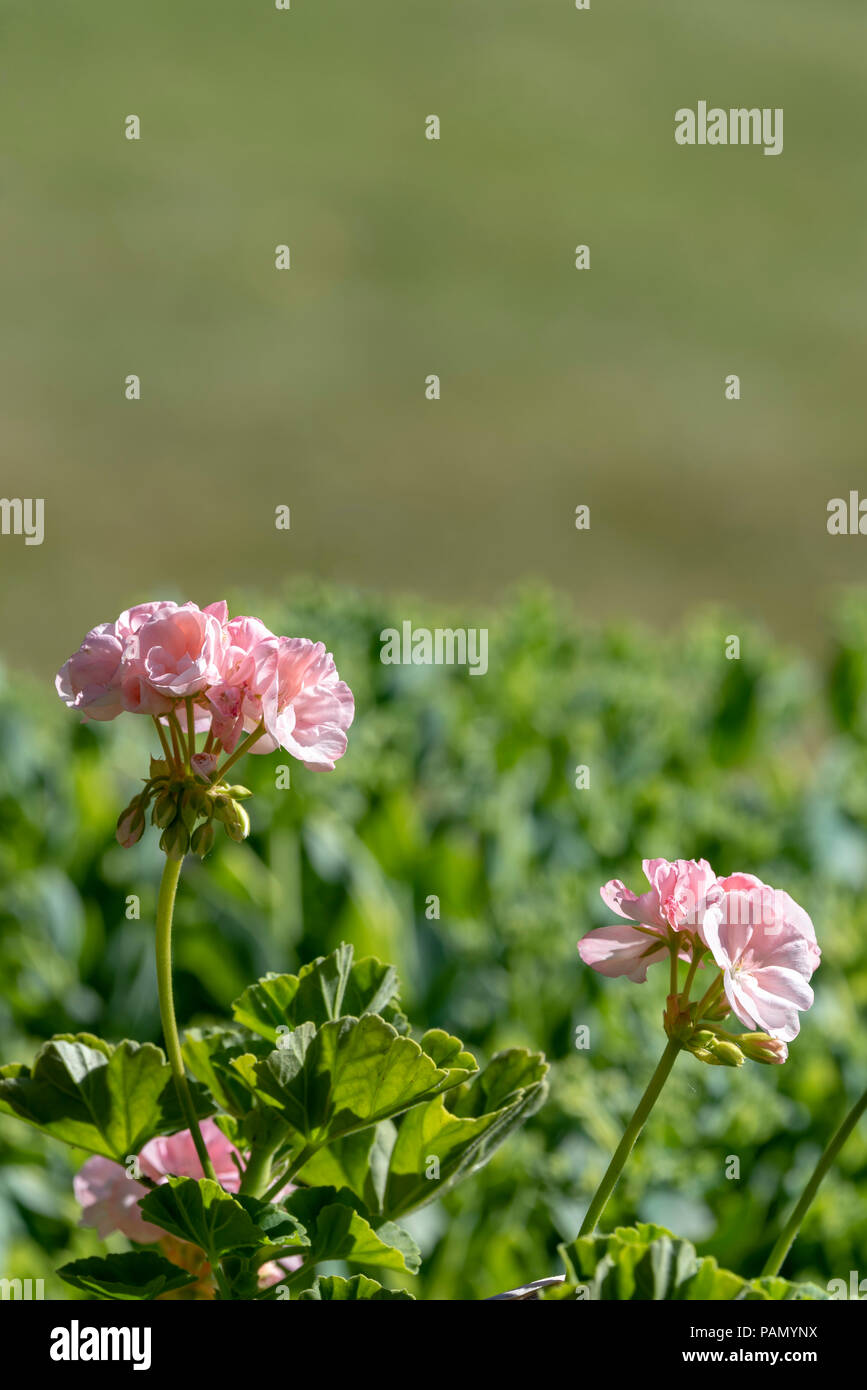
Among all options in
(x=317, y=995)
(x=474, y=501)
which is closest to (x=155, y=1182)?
(x=317, y=995)

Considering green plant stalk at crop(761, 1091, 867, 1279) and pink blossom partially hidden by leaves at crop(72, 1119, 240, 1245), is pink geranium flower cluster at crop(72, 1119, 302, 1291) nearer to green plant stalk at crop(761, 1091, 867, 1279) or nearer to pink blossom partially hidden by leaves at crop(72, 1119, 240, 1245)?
pink blossom partially hidden by leaves at crop(72, 1119, 240, 1245)

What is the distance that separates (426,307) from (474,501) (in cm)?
166

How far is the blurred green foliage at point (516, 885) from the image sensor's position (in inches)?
60.9

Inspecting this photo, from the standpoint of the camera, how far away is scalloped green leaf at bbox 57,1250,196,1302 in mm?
665

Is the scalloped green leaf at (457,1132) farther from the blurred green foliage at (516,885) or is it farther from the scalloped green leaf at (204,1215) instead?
the blurred green foliage at (516,885)

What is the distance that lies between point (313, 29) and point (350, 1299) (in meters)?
10.9

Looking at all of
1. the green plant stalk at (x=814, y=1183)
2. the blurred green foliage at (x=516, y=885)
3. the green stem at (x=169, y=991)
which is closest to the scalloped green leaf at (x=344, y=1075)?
the green stem at (x=169, y=991)

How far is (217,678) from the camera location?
2.17 feet

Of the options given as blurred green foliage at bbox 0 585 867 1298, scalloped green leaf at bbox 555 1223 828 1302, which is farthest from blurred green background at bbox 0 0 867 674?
scalloped green leaf at bbox 555 1223 828 1302

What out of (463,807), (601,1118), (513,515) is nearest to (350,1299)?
(601,1118)

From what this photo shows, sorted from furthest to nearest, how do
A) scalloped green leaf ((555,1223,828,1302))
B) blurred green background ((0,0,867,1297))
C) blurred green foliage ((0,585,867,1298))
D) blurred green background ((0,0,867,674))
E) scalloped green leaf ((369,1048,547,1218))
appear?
blurred green background ((0,0,867,674)), blurred green background ((0,0,867,1297)), blurred green foliage ((0,585,867,1298)), scalloped green leaf ((369,1048,547,1218)), scalloped green leaf ((555,1223,828,1302))

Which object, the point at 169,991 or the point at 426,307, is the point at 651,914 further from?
the point at 426,307

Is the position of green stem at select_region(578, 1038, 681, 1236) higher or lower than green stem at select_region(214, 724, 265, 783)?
lower
